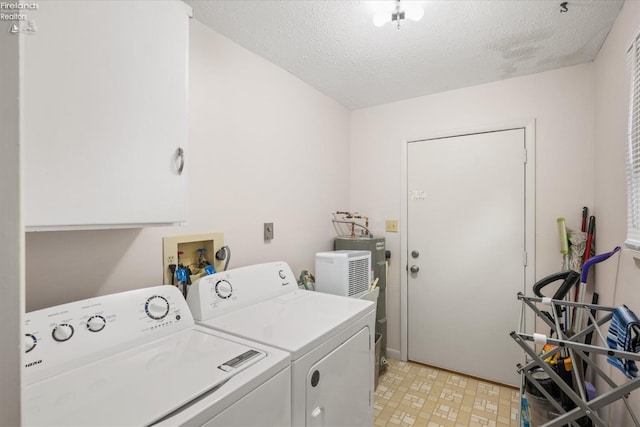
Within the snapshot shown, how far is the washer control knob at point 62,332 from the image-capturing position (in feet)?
3.12

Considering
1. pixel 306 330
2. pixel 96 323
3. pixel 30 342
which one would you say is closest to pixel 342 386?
pixel 306 330

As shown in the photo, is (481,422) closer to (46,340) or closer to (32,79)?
(46,340)

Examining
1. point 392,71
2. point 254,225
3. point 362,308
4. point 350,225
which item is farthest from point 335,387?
point 392,71

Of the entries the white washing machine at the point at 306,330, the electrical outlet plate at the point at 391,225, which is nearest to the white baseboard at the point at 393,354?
the electrical outlet plate at the point at 391,225

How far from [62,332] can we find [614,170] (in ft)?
8.63

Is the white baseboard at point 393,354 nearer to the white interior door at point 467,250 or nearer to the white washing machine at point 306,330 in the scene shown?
the white interior door at point 467,250

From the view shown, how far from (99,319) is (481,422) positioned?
7.62 feet

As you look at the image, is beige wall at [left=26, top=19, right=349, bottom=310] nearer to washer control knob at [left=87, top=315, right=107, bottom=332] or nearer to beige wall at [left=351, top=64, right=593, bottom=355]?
washer control knob at [left=87, top=315, right=107, bottom=332]

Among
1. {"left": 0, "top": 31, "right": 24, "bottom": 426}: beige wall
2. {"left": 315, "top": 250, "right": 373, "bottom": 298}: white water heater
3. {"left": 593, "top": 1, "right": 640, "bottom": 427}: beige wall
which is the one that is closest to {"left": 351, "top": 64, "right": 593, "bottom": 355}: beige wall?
{"left": 593, "top": 1, "right": 640, "bottom": 427}: beige wall

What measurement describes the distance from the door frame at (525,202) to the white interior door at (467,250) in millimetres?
32

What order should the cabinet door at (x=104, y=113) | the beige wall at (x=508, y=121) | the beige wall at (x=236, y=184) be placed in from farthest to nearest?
the beige wall at (x=508, y=121)
the beige wall at (x=236, y=184)
the cabinet door at (x=104, y=113)

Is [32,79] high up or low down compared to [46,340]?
up

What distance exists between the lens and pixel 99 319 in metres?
→ 1.06

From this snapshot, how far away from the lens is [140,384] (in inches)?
33.1
